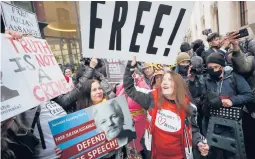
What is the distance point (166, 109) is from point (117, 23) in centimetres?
92

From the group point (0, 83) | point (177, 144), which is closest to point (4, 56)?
point (0, 83)

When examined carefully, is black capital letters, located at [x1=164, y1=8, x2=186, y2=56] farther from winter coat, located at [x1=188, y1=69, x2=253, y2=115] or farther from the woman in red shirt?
winter coat, located at [x1=188, y1=69, x2=253, y2=115]

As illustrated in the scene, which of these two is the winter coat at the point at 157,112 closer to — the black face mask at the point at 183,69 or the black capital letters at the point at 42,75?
the black capital letters at the point at 42,75

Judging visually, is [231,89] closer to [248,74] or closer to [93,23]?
[248,74]

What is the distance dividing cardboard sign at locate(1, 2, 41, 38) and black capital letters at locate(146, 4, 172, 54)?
3.65 ft

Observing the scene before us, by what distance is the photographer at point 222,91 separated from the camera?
259cm

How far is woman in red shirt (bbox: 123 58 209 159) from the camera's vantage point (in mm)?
2219

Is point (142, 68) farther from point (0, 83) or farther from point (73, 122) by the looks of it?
point (0, 83)

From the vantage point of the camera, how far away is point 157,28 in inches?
80.0

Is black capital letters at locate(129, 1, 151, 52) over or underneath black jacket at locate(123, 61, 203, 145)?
over

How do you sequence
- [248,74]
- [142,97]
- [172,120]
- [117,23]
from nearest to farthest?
[117,23], [172,120], [142,97], [248,74]

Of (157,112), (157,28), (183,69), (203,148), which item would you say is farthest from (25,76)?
(183,69)

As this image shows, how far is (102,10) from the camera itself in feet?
6.23

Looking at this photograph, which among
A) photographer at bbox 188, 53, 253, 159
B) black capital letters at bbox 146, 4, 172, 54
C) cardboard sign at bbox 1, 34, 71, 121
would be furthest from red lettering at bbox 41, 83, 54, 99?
photographer at bbox 188, 53, 253, 159
